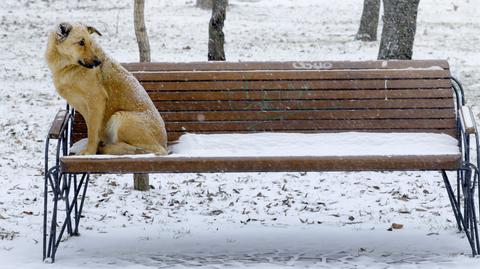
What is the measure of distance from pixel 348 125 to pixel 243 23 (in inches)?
718

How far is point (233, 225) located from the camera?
6297mm

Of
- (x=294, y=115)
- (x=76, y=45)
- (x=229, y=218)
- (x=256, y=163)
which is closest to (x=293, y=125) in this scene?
(x=294, y=115)

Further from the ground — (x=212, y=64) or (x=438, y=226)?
(x=212, y=64)

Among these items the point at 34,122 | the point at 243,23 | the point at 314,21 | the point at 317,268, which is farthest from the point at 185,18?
the point at 317,268

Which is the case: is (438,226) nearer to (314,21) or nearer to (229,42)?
(229,42)

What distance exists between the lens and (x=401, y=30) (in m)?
10.8

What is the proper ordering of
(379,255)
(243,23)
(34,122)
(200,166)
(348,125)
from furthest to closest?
1. (243,23)
2. (34,122)
3. (348,125)
4. (379,255)
5. (200,166)

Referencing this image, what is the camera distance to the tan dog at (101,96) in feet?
18.0

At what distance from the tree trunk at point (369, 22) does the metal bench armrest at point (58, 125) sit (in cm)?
1517

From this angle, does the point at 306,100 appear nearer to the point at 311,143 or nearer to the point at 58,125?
the point at 311,143

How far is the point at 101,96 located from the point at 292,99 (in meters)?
1.45

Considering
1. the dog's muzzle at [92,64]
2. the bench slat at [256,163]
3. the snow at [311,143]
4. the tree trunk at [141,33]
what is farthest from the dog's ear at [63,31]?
the tree trunk at [141,33]

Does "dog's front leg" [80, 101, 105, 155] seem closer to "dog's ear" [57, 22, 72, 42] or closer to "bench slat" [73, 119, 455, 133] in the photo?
"dog's ear" [57, 22, 72, 42]

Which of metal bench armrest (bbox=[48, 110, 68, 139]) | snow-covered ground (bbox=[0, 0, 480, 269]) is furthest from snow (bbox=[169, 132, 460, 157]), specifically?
metal bench armrest (bbox=[48, 110, 68, 139])
